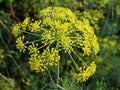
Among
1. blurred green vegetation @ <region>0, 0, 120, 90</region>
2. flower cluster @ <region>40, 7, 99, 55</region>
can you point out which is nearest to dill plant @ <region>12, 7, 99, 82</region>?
flower cluster @ <region>40, 7, 99, 55</region>

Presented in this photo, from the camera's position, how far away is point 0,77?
13.3 ft

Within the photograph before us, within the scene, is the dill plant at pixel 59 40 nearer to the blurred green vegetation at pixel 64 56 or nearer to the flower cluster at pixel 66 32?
the flower cluster at pixel 66 32

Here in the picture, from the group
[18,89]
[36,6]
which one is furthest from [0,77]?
[36,6]

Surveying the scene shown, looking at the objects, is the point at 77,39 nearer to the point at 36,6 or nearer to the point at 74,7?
the point at 74,7

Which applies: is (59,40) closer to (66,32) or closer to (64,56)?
(66,32)

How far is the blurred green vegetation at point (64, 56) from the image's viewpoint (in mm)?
3758

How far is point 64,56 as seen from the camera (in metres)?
3.46

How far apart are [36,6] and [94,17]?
79cm

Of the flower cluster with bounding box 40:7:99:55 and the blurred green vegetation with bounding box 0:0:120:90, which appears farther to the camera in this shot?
the blurred green vegetation with bounding box 0:0:120:90

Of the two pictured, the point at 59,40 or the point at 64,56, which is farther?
the point at 64,56

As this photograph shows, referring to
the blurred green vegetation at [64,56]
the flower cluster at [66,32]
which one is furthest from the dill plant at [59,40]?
the blurred green vegetation at [64,56]

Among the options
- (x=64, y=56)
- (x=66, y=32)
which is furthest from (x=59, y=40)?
(x=64, y=56)

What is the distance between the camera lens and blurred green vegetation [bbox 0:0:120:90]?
3758mm

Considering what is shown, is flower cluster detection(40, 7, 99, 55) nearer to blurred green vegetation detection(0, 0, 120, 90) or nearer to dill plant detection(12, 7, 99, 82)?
dill plant detection(12, 7, 99, 82)
